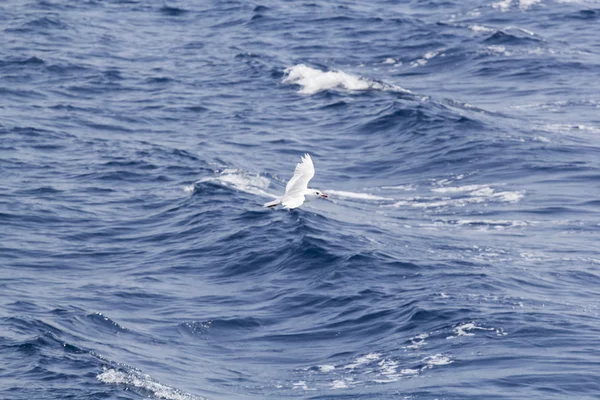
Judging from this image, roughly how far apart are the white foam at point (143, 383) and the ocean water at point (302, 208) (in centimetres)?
7

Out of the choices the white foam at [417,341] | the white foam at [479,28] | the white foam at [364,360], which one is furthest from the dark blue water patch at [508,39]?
the white foam at [364,360]

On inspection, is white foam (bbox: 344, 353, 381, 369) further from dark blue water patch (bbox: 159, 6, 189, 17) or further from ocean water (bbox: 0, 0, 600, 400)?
dark blue water patch (bbox: 159, 6, 189, 17)

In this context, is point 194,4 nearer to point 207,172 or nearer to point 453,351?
point 207,172

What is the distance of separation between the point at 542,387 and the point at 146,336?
11.3 m

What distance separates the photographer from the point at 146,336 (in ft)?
118

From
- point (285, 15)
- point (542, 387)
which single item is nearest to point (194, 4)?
point (285, 15)

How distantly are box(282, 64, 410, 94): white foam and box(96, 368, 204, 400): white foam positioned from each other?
1274 inches

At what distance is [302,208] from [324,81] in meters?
18.8

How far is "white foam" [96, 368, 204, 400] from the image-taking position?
31.3 metres

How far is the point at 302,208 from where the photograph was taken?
46594 mm

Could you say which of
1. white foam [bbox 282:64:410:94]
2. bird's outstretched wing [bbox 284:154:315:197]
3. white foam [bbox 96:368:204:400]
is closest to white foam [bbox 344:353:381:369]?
white foam [bbox 96:368:204:400]

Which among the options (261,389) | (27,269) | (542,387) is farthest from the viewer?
(27,269)

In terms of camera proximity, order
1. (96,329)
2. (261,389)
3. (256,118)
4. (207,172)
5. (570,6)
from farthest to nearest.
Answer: (570,6) → (256,118) → (207,172) → (96,329) → (261,389)

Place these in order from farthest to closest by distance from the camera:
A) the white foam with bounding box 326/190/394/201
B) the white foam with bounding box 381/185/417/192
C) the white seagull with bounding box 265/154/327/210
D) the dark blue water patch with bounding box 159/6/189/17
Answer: the dark blue water patch with bounding box 159/6/189/17, the white foam with bounding box 381/185/417/192, the white foam with bounding box 326/190/394/201, the white seagull with bounding box 265/154/327/210
